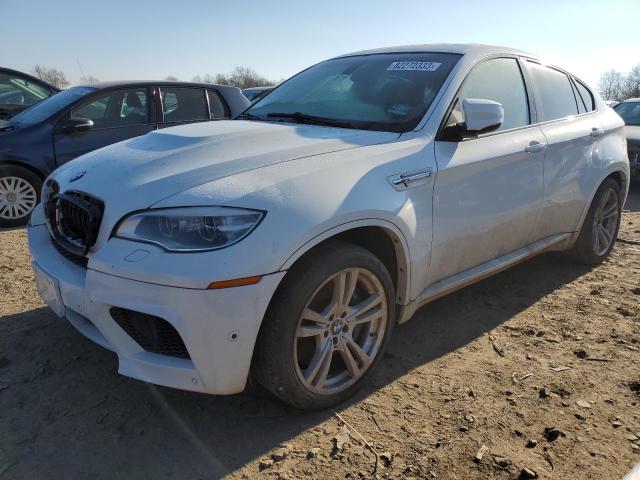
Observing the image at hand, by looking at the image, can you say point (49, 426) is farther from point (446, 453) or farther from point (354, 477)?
point (446, 453)

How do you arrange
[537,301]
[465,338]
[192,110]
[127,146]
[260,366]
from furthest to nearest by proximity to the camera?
[192,110], [537,301], [465,338], [127,146], [260,366]

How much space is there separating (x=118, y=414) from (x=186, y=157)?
1229 mm

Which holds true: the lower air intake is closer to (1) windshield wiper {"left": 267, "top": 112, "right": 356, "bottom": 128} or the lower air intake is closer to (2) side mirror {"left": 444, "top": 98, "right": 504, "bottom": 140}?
(1) windshield wiper {"left": 267, "top": 112, "right": 356, "bottom": 128}

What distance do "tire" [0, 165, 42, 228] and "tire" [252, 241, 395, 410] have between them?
14.8 feet

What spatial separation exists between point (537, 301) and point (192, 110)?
182 inches

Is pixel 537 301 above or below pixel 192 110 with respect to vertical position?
below

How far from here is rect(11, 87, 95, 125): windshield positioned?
5785 mm

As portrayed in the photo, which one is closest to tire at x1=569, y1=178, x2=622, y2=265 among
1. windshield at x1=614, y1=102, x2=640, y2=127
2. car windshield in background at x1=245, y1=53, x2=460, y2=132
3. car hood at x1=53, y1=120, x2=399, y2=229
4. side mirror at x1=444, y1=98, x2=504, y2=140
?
side mirror at x1=444, y1=98, x2=504, y2=140

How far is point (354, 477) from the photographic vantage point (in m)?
2.10

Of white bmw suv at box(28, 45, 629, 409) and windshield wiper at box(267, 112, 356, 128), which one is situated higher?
windshield wiper at box(267, 112, 356, 128)

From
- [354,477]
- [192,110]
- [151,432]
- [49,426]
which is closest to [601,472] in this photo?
[354,477]

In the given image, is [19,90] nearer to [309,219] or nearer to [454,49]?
[454,49]

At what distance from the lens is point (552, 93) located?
12.8 feet

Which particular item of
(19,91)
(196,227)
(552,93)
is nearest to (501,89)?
(552,93)
